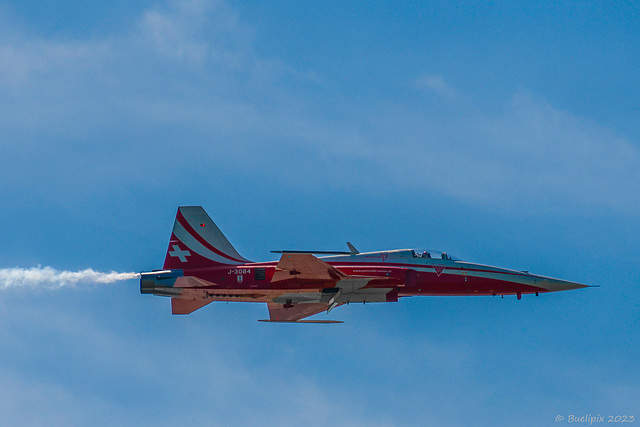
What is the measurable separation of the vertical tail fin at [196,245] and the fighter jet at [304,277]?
0.15ft

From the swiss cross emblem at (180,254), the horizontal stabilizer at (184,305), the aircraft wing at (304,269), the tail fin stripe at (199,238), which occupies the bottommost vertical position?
the horizontal stabilizer at (184,305)

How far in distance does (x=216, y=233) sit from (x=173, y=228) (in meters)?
1.98

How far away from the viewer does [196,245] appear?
42.0 meters

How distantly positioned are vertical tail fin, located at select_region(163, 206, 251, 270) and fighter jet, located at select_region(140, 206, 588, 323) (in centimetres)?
4

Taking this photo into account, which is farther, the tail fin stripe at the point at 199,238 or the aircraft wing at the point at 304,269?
the tail fin stripe at the point at 199,238

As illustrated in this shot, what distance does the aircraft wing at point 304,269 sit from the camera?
39719mm

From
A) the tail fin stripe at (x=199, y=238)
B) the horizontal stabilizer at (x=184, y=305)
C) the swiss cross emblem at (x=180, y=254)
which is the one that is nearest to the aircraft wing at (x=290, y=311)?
the tail fin stripe at (x=199, y=238)

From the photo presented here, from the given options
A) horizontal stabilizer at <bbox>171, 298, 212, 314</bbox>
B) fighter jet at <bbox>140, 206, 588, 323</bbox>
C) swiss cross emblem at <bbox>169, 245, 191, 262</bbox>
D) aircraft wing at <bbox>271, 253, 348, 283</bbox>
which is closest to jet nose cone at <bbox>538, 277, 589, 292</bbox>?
fighter jet at <bbox>140, 206, 588, 323</bbox>

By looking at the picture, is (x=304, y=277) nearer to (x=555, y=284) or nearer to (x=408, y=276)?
(x=408, y=276)

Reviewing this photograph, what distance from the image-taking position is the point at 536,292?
145 ft

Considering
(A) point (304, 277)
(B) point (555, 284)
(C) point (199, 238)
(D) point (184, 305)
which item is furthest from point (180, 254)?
(B) point (555, 284)

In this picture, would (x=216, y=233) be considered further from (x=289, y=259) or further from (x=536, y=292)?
(x=536, y=292)

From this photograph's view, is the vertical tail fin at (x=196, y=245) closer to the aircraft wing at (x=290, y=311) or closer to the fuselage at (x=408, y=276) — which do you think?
the fuselage at (x=408, y=276)

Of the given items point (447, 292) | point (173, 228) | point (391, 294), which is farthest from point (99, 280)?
point (447, 292)
